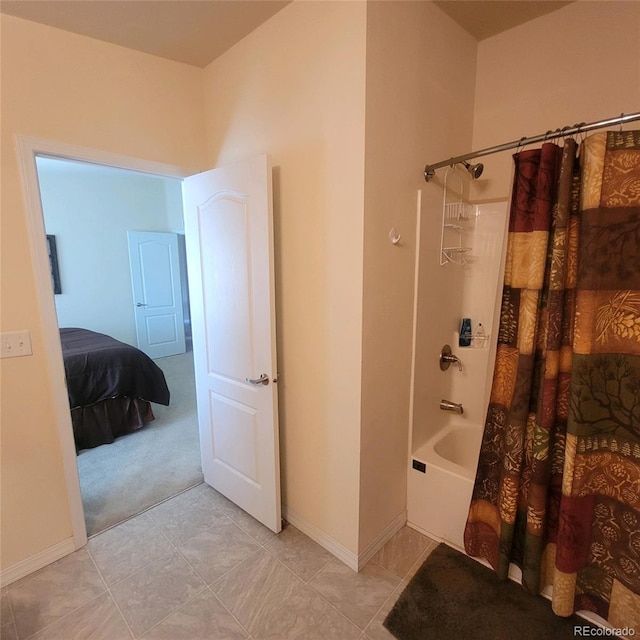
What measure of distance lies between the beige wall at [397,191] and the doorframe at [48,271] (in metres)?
1.34

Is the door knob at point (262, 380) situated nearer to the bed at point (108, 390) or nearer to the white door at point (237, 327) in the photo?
the white door at point (237, 327)

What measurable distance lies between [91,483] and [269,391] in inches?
65.1

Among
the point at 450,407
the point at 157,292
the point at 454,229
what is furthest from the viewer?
the point at 157,292

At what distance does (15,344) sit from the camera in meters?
1.62

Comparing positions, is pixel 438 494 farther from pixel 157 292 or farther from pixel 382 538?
pixel 157 292

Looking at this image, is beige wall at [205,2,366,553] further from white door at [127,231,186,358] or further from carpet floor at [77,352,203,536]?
white door at [127,231,186,358]

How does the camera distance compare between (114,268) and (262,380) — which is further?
(114,268)

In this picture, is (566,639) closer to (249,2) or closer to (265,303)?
(265,303)

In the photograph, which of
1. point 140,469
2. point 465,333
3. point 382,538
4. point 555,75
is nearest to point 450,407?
point 465,333

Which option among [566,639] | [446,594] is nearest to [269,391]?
[446,594]

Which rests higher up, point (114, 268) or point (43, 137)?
point (43, 137)

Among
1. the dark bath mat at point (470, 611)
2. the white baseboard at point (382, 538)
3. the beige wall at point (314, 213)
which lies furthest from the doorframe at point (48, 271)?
the dark bath mat at point (470, 611)

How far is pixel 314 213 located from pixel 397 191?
39cm

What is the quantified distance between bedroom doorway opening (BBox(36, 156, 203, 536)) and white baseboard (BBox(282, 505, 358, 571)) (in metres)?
0.99
